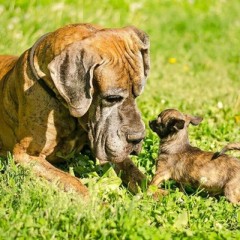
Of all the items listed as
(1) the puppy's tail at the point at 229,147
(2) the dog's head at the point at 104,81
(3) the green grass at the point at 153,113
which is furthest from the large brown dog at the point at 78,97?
(1) the puppy's tail at the point at 229,147

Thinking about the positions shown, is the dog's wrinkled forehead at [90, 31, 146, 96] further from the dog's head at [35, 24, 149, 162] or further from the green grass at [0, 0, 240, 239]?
the green grass at [0, 0, 240, 239]

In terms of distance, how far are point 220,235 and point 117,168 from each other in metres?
1.52

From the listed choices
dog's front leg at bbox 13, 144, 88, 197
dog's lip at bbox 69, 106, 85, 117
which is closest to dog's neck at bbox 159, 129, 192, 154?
dog's front leg at bbox 13, 144, 88, 197

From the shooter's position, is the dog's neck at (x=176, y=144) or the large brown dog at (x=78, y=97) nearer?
the large brown dog at (x=78, y=97)

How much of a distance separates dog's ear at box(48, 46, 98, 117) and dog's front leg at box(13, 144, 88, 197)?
2.16 feet

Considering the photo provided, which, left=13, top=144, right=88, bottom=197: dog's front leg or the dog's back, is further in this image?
the dog's back

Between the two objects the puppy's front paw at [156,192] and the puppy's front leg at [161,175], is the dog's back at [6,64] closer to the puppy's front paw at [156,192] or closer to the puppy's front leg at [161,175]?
the puppy's front leg at [161,175]

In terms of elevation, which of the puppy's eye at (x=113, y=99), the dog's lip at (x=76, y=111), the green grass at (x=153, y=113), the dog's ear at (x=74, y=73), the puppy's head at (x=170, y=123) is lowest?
the green grass at (x=153, y=113)

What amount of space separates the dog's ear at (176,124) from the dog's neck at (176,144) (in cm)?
7

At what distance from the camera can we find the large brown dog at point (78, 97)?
A: 5.03 meters

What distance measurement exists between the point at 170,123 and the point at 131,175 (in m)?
0.55

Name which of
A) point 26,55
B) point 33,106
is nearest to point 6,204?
point 33,106

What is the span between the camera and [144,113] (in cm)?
725

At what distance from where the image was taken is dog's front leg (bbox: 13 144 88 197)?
17.4 feet
